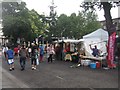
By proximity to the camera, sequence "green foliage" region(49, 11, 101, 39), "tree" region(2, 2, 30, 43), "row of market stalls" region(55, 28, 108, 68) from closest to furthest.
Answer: "row of market stalls" region(55, 28, 108, 68), "tree" region(2, 2, 30, 43), "green foliage" region(49, 11, 101, 39)

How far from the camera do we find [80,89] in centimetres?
1124

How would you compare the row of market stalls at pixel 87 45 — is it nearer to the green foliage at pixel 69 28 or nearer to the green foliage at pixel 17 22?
the green foliage at pixel 17 22

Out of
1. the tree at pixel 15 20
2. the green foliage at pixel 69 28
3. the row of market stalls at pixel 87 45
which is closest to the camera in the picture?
the row of market stalls at pixel 87 45

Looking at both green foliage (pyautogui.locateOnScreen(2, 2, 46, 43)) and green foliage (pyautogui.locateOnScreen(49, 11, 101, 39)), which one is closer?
green foliage (pyautogui.locateOnScreen(2, 2, 46, 43))

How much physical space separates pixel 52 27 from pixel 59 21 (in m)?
2.38

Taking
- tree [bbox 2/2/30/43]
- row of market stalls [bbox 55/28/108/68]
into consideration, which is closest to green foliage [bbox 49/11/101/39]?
tree [bbox 2/2/30/43]

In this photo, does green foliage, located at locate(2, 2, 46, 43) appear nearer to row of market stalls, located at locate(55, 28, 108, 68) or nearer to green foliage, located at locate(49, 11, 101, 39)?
green foliage, located at locate(49, 11, 101, 39)

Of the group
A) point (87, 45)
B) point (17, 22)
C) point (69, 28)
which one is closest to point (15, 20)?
point (17, 22)

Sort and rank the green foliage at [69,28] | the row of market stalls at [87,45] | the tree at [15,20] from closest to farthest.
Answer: the row of market stalls at [87,45], the tree at [15,20], the green foliage at [69,28]

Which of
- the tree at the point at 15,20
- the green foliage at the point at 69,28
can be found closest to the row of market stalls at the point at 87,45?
the tree at the point at 15,20

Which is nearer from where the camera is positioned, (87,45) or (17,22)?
(87,45)

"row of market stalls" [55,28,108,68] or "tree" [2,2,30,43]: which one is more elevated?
"tree" [2,2,30,43]

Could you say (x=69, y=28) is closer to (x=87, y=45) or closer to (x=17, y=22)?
(x=17, y=22)

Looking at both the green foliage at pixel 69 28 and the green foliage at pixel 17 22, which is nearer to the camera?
the green foliage at pixel 17 22
